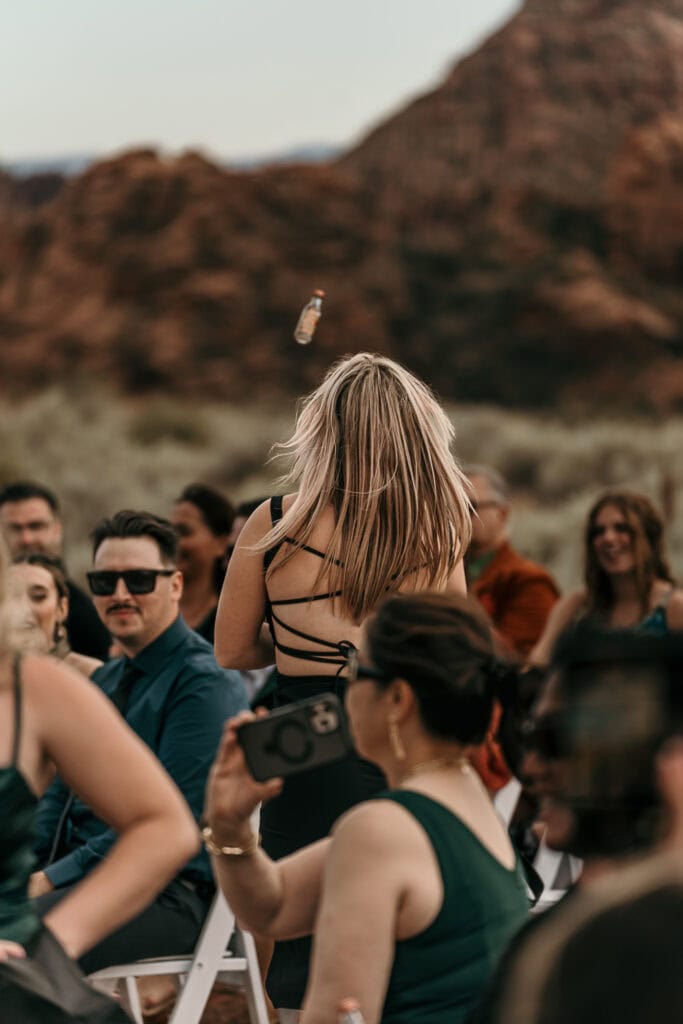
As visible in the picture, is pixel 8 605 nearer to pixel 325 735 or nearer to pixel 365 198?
pixel 325 735

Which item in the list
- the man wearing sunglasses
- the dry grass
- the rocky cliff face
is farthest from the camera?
the rocky cliff face

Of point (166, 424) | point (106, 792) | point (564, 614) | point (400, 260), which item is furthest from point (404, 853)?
point (400, 260)

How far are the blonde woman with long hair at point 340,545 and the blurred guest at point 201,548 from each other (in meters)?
2.55

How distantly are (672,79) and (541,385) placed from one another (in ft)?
23.5

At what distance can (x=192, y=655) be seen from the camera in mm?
4312

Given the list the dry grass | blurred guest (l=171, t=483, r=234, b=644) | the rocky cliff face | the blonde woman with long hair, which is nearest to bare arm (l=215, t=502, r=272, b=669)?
the blonde woman with long hair

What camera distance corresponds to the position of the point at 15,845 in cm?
210

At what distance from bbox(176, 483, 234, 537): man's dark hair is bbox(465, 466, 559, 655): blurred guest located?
100 centimetres

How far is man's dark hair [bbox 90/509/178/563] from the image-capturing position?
4.65 metres

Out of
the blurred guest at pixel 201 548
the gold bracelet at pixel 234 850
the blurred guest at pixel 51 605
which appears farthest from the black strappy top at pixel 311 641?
the blurred guest at pixel 201 548

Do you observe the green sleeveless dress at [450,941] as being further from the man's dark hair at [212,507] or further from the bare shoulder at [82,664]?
the man's dark hair at [212,507]

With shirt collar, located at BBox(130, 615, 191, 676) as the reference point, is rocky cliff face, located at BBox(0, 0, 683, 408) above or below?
above

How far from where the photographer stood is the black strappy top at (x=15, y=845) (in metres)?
2.08

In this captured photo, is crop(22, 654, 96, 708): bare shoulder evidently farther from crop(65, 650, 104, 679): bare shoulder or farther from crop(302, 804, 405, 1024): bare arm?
crop(65, 650, 104, 679): bare shoulder
